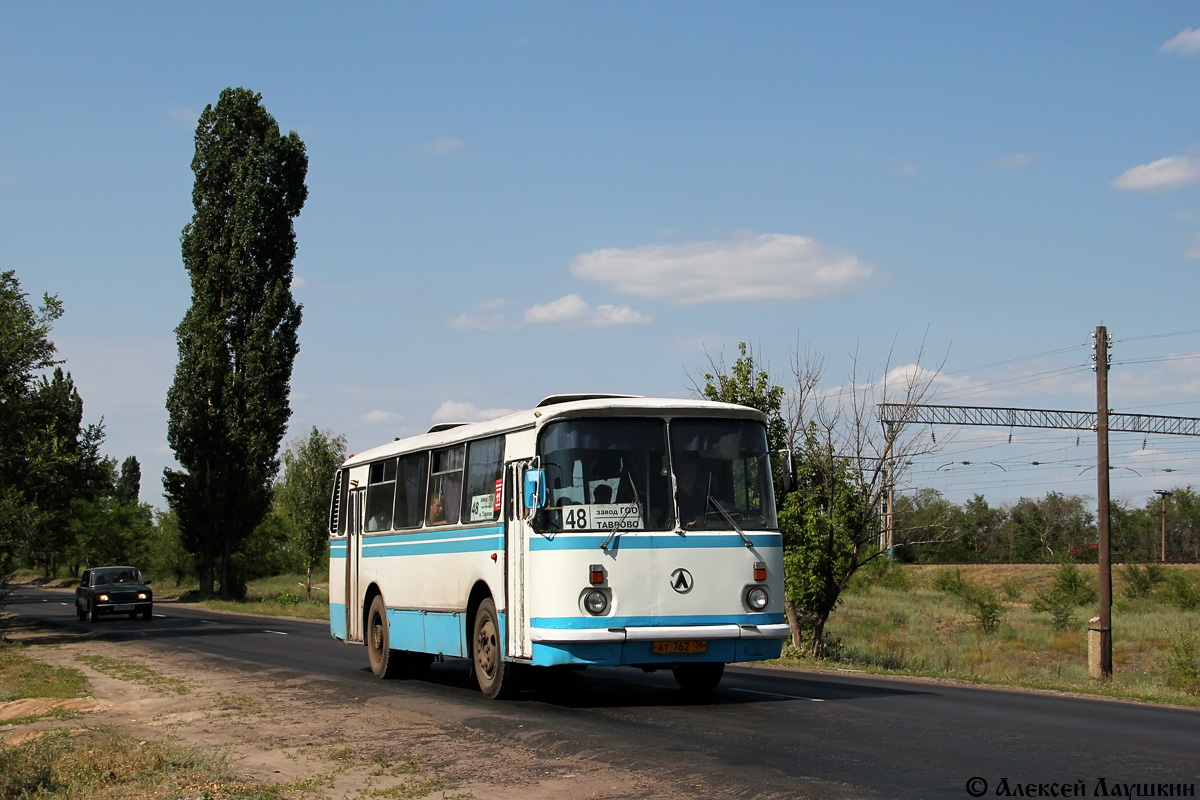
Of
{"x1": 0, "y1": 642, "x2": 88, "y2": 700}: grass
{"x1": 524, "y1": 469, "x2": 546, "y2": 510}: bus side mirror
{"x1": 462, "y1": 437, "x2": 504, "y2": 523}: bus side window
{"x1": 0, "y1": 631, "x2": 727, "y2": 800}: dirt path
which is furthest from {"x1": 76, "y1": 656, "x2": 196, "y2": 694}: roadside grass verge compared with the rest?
{"x1": 524, "y1": 469, "x2": 546, "y2": 510}: bus side mirror

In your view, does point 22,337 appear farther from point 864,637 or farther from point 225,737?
point 864,637

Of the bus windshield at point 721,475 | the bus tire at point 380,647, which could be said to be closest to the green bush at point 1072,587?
the bus tire at point 380,647

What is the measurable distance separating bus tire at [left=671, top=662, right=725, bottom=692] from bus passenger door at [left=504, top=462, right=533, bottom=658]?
6.92ft

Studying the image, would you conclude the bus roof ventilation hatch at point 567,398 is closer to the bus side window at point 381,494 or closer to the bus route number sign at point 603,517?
the bus route number sign at point 603,517

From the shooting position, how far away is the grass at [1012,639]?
2389 cm

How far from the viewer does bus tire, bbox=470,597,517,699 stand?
14.2 m

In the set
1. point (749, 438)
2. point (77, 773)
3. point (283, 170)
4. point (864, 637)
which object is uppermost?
point (283, 170)

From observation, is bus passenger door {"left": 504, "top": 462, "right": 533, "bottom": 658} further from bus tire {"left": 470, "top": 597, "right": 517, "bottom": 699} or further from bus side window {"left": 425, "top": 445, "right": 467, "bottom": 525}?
bus side window {"left": 425, "top": 445, "right": 467, "bottom": 525}

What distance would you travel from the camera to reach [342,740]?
37.8 ft

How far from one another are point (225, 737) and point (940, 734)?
672cm

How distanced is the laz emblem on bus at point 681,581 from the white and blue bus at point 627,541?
0.03 ft

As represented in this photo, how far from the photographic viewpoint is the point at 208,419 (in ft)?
180

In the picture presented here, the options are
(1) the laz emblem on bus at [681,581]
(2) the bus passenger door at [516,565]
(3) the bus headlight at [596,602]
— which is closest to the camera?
(3) the bus headlight at [596,602]

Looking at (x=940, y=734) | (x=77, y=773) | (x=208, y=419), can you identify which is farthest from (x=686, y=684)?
(x=208, y=419)
